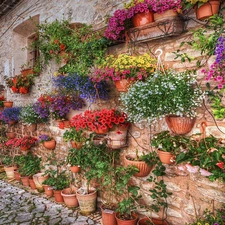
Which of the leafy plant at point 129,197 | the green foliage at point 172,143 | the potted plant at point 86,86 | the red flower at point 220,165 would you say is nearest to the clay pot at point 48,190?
the leafy plant at point 129,197

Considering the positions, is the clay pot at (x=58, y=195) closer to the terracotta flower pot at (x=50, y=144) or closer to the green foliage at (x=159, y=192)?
the terracotta flower pot at (x=50, y=144)

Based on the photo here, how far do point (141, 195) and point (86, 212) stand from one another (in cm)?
115

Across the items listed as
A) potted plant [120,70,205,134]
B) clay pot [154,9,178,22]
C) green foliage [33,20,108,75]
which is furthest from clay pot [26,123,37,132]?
clay pot [154,9,178,22]

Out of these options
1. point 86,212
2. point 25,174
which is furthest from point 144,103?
point 25,174

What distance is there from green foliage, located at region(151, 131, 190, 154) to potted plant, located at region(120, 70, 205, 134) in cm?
10

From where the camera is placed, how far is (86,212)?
3.88m

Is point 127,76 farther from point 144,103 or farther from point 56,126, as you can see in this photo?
Result: point 56,126

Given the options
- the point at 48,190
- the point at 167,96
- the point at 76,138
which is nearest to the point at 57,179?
the point at 48,190

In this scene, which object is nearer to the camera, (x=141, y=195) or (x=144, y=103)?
(x=144, y=103)

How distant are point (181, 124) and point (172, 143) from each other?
27 centimetres

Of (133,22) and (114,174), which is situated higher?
(133,22)

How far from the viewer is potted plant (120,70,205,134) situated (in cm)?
254

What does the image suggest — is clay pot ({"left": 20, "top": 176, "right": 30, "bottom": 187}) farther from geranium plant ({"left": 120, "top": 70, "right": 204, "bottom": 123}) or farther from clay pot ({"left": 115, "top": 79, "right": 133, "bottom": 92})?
geranium plant ({"left": 120, "top": 70, "right": 204, "bottom": 123})

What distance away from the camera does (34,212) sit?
395 cm
